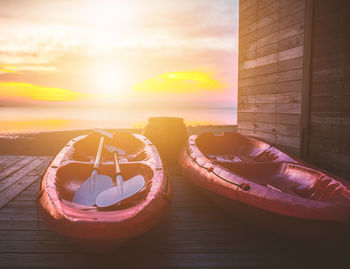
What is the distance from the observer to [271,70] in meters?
4.62

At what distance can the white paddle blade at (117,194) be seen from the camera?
6.52 ft

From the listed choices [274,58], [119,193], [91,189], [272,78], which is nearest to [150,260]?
[119,193]

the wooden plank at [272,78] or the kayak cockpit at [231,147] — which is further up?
the wooden plank at [272,78]

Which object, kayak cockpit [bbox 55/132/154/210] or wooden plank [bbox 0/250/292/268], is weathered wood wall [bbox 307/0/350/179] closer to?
wooden plank [bbox 0/250/292/268]

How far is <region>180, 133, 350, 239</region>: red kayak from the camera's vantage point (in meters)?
1.70

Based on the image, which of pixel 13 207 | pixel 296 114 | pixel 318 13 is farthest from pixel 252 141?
pixel 13 207

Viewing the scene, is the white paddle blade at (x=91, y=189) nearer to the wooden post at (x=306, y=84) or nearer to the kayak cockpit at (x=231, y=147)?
the kayak cockpit at (x=231, y=147)

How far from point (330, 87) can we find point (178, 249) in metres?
3.15

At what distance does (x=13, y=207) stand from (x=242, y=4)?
5902 millimetres

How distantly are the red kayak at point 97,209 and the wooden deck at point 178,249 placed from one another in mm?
184

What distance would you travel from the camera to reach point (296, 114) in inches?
159

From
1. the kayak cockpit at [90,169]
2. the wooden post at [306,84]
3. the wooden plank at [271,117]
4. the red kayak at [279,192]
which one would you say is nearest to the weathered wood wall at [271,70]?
the wooden plank at [271,117]

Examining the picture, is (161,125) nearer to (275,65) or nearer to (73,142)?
(73,142)

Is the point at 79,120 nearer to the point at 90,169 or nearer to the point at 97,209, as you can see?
the point at 90,169
